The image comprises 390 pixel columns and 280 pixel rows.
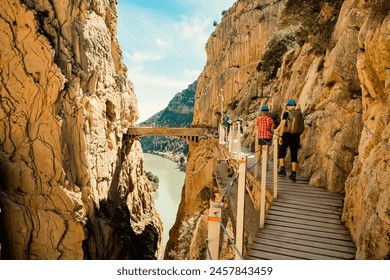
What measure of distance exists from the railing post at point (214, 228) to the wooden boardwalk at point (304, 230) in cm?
164

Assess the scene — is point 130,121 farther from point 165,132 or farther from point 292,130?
point 292,130

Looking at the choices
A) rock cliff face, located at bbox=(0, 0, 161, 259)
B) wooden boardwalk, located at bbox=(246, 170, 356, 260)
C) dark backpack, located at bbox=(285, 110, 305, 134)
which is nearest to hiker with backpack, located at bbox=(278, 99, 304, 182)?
dark backpack, located at bbox=(285, 110, 305, 134)

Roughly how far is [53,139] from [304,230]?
59.5 feet

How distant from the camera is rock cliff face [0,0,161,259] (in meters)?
18.5

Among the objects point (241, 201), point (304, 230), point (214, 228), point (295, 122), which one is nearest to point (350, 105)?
point (295, 122)

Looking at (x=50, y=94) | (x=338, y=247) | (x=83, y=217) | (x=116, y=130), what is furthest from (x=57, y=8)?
(x=338, y=247)

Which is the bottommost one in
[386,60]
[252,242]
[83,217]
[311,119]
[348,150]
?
[83,217]

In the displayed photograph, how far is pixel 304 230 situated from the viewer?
5.16m

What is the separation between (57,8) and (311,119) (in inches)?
801

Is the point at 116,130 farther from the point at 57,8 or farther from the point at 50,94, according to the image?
the point at 57,8

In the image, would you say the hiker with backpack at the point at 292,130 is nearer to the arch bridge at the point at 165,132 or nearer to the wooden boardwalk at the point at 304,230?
the wooden boardwalk at the point at 304,230

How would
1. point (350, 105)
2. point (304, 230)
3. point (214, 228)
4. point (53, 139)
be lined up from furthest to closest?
point (53, 139) → point (350, 105) → point (304, 230) → point (214, 228)

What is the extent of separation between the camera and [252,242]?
495 cm

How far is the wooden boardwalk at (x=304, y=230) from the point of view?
4.61 meters
